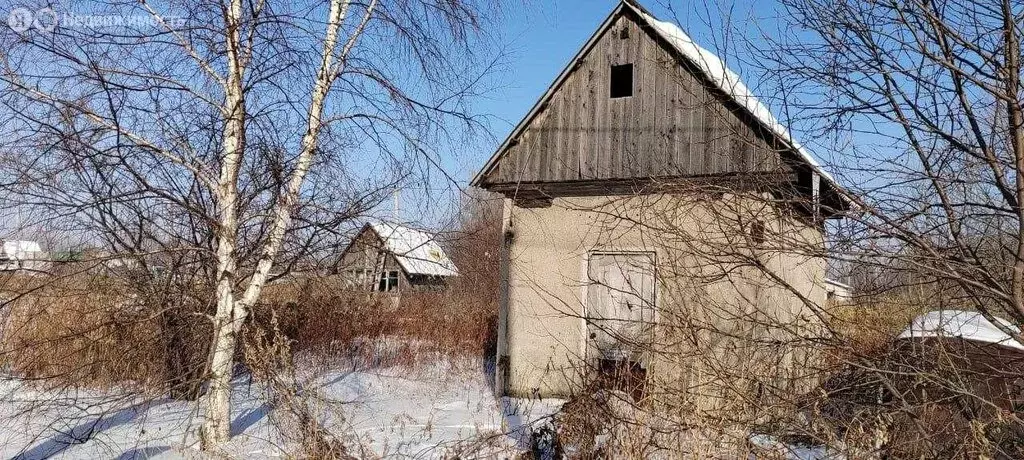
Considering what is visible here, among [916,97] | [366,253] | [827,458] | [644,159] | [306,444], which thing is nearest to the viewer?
[916,97]

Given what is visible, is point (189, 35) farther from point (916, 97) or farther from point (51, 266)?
point (916, 97)

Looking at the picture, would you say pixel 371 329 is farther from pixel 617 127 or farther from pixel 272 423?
pixel 272 423

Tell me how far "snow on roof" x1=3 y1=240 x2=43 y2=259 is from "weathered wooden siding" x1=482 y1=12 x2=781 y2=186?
4717mm

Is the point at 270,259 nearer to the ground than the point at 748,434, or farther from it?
farther from it

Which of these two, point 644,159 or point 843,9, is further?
point 644,159

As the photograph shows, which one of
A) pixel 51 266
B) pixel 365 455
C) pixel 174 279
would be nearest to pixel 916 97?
pixel 365 455

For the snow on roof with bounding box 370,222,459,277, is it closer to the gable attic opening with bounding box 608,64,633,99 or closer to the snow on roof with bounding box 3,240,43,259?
the snow on roof with bounding box 3,240,43,259

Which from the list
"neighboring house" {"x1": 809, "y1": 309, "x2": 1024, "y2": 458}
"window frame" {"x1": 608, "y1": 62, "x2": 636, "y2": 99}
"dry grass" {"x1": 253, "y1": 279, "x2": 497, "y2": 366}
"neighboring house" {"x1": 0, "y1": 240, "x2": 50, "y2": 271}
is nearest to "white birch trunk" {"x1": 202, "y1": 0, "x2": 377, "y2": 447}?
"neighboring house" {"x1": 0, "y1": 240, "x2": 50, "y2": 271}

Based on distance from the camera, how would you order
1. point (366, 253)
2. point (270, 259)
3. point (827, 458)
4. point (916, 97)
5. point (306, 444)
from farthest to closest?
point (366, 253) < point (270, 259) < point (306, 444) < point (827, 458) < point (916, 97)

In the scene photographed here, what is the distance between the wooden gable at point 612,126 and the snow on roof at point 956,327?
320 cm

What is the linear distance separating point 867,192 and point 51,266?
560 cm

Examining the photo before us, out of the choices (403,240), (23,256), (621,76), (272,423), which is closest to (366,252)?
(403,240)

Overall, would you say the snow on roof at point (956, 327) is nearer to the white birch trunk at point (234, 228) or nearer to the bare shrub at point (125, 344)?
the white birch trunk at point (234, 228)

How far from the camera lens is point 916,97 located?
11.9ft
